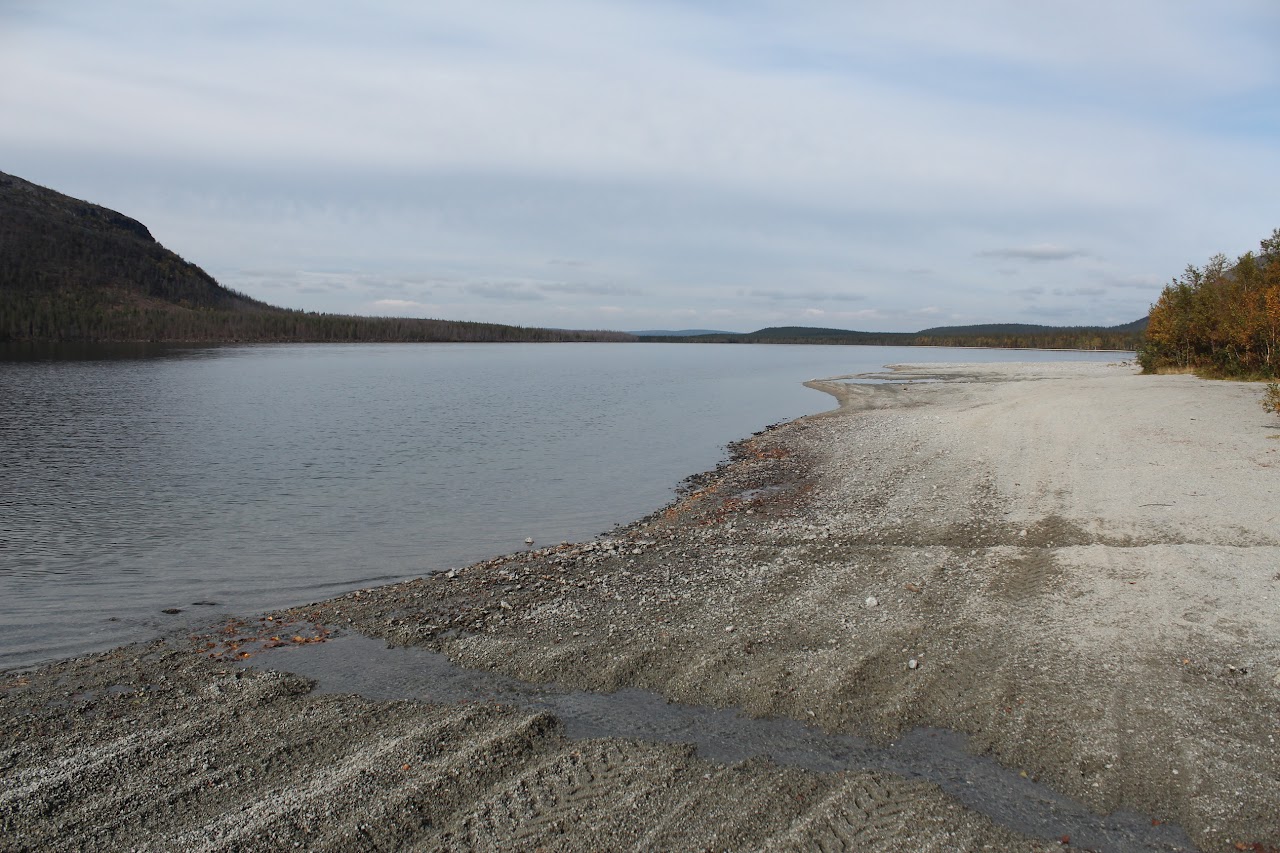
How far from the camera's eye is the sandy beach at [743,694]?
4.84 meters

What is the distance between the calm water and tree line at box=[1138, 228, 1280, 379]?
1934 centimetres

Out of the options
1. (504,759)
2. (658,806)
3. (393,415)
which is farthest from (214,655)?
(393,415)

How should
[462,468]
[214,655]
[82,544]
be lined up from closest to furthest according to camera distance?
[214,655]
[82,544]
[462,468]

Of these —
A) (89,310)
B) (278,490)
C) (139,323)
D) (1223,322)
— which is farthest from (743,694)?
(89,310)

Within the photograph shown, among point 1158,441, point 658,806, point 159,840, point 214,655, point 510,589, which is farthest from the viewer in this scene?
point 1158,441

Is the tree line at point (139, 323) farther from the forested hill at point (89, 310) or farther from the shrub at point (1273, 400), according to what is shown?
the shrub at point (1273, 400)

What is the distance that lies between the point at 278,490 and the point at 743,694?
15.4m

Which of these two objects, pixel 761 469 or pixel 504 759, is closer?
pixel 504 759

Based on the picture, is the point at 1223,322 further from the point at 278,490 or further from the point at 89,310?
the point at 89,310

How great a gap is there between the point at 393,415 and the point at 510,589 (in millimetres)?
28922

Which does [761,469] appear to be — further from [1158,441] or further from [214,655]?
[214,655]

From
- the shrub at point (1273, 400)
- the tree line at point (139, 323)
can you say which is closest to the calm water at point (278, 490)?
the shrub at point (1273, 400)

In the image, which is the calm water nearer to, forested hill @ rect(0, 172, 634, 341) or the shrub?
the shrub

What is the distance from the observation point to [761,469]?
2002 cm
